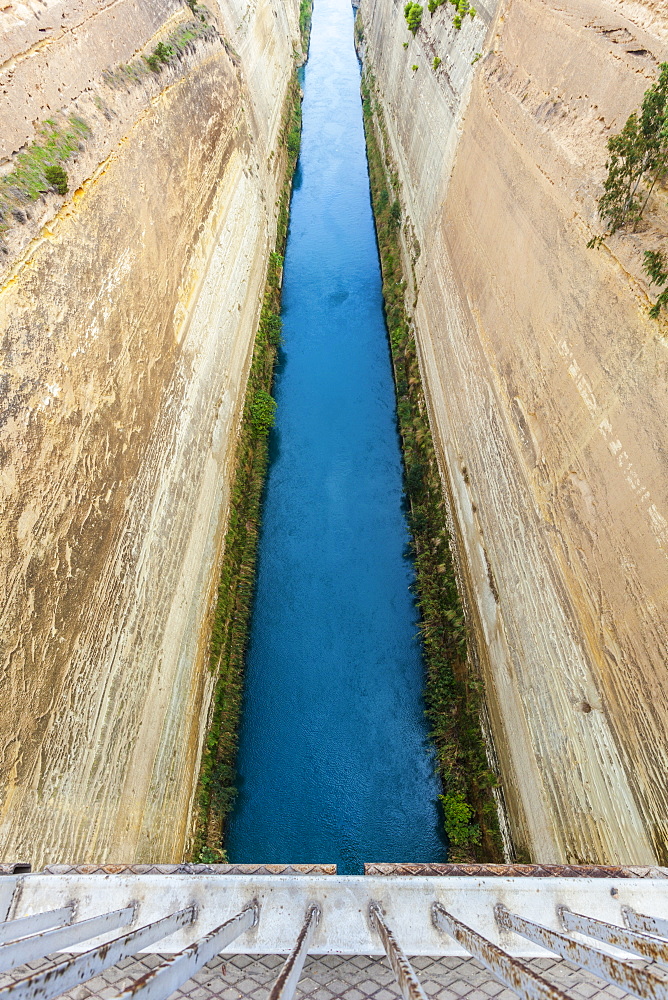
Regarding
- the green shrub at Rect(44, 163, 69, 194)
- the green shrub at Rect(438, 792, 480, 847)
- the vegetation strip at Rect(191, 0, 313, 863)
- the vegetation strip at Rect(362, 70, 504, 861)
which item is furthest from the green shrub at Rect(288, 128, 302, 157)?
the green shrub at Rect(438, 792, 480, 847)

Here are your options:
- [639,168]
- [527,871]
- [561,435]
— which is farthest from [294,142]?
[527,871]

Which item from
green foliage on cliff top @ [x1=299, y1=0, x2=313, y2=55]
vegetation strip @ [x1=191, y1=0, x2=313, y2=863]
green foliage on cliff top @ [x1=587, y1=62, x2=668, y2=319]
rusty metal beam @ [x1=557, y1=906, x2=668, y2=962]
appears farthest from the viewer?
green foliage on cliff top @ [x1=299, y1=0, x2=313, y2=55]

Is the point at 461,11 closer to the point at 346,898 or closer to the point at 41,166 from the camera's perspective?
the point at 41,166

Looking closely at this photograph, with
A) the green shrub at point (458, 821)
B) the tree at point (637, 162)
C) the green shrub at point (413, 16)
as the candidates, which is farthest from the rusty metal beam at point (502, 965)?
the green shrub at point (413, 16)

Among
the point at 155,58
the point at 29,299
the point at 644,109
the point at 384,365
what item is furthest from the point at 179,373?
the point at 644,109

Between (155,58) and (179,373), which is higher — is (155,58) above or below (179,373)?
above

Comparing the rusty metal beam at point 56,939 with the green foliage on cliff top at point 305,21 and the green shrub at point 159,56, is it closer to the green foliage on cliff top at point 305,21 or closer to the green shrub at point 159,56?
the green shrub at point 159,56

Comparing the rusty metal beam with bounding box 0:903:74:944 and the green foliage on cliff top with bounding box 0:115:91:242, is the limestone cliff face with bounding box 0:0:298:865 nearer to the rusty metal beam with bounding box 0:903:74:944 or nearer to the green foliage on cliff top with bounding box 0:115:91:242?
the green foliage on cliff top with bounding box 0:115:91:242

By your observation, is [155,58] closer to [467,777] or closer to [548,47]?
[548,47]
